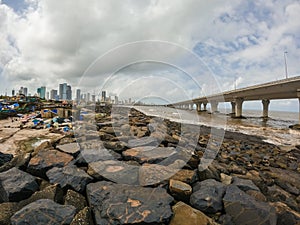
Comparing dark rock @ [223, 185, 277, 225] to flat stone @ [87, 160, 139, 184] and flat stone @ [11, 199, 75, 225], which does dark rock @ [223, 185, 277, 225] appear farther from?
flat stone @ [11, 199, 75, 225]

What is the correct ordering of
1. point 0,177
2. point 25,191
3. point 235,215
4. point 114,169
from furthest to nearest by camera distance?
point 114,169 → point 0,177 → point 25,191 → point 235,215

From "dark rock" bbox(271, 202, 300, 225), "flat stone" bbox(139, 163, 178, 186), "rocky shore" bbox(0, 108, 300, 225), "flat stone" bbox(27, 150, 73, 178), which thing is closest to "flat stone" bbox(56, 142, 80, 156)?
"rocky shore" bbox(0, 108, 300, 225)

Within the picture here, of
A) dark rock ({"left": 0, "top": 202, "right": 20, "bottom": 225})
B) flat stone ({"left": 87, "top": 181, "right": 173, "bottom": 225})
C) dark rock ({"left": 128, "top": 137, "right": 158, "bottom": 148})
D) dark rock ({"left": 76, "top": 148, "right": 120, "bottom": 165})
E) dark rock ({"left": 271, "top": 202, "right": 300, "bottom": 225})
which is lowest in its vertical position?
dark rock ({"left": 271, "top": 202, "right": 300, "bottom": 225})

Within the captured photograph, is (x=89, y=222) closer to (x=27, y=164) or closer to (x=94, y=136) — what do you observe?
(x=27, y=164)

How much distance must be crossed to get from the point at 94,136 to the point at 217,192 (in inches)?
172

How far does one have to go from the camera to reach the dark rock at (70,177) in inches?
135

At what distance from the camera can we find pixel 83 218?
2.62 meters

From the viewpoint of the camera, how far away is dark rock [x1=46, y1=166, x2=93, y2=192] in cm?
342

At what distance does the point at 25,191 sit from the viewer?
3.29 meters

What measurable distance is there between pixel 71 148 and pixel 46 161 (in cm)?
85

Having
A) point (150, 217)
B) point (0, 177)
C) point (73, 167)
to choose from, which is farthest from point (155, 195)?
point (0, 177)

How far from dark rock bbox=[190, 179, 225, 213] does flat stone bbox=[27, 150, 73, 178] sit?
3.13 meters

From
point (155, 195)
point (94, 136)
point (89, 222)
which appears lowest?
point (89, 222)

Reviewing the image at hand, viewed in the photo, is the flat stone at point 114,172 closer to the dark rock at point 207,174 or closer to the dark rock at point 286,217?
the dark rock at point 207,174
